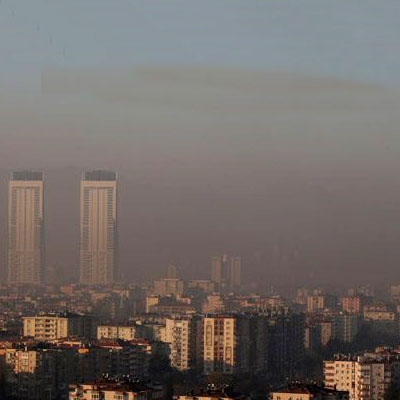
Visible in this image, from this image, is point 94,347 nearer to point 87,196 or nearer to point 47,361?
point 47,361

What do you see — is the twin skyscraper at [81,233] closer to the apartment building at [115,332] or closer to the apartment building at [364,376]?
the apartment building at [115,332]

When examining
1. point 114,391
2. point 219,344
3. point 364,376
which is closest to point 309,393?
→ point 114,391

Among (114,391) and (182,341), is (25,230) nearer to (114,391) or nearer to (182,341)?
(182,341)

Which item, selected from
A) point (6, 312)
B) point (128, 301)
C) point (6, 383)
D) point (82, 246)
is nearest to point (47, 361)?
point (6, 383)

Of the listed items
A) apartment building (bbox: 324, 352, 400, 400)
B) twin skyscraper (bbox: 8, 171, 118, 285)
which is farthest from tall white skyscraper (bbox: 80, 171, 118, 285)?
apartment building (bbox: 324, 352, 400, 400)

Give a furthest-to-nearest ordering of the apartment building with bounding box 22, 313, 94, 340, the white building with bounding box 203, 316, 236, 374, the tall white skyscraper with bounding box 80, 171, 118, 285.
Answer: the tall white skyscraper with bounding box 80, 171, 118, 285, the apartment building with bounding box 22, 313, 94, 340, the white building with bounding box 203, 316, 236, 374

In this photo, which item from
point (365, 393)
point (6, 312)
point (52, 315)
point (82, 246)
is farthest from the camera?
point (82, 246)

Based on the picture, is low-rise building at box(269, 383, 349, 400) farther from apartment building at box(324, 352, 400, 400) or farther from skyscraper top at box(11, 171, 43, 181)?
skyscraper top at box(11, 171, 43, 181)
